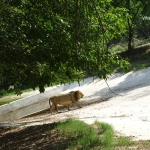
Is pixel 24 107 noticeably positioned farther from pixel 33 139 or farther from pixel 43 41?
pixel 43 41

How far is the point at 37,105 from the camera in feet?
66.8

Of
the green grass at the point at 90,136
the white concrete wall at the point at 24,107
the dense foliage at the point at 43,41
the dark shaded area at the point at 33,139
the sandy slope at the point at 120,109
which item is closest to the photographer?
the green grass at the point at 90,136

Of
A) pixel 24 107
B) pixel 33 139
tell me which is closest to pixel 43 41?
pixel 33 139

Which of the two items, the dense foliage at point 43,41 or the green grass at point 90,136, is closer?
the green grass at point 90,136

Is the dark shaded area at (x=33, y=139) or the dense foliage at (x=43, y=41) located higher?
the dense foliage at (x=43, y=41)

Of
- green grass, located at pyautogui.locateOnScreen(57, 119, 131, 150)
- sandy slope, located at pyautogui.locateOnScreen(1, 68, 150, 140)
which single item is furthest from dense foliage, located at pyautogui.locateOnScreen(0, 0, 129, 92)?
green grass, located at pyautogui.locateOnScreen(57, 119, 131, 150)

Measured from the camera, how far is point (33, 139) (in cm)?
888

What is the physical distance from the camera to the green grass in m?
6.74

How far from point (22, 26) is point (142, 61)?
2061 centimetres

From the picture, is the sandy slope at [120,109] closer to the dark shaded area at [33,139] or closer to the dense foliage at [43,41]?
the dense foliage at [43,41]

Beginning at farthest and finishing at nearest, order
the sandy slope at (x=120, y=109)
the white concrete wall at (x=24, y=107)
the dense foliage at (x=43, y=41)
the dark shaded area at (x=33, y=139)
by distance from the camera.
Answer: the white concrete wall at (x=24, y=107) → the sandy slope at (x=120, y=109) → the dark shaded area at (x=33, y=139) → the dense foliage at (x=43, y=41)

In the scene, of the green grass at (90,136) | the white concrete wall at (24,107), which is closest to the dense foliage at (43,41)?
the green grass at (90,136)

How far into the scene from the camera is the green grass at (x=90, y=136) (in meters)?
6.74

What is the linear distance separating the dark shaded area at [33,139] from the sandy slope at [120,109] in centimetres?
124
